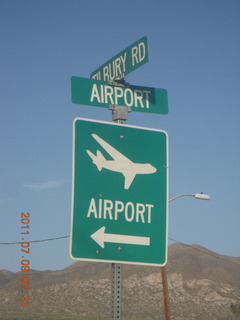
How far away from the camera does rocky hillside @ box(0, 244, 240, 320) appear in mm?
97250

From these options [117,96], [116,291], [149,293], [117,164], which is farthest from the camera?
[149,293]

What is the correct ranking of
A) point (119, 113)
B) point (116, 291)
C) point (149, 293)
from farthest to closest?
1. point (149, 293)
2. point (119, 113)
3. point (116, 291)

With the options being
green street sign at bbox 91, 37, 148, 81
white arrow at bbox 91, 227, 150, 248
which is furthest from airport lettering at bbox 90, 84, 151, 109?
white arrow at bbox 91, 227, 150, 248

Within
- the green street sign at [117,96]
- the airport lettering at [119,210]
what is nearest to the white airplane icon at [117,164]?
the airport lettering at [119,210]

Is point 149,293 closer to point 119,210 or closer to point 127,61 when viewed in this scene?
point 127,61

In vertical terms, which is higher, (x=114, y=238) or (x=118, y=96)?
(x=118, y=96)

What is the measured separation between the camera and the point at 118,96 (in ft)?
14.6

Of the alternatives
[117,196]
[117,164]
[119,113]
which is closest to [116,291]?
[117,196]

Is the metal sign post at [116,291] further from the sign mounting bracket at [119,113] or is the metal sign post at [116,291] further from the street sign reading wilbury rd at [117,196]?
the sign mounting bracket at [119,113]

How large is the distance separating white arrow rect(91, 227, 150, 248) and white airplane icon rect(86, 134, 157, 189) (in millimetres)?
362

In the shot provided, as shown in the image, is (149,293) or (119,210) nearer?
(119,210)

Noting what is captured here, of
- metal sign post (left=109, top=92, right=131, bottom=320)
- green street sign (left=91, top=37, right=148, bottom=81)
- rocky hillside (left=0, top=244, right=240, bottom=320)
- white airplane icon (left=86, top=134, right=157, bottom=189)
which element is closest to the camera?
metal sign post (left=109, top=92, right=131, bottom=320)

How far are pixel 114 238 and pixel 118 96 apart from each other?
126 cm

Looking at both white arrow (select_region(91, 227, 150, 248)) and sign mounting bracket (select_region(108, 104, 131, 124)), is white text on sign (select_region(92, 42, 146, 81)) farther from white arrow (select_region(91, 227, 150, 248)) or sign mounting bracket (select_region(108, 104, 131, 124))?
white arrow (select_region(91, 227, 150, 248))
